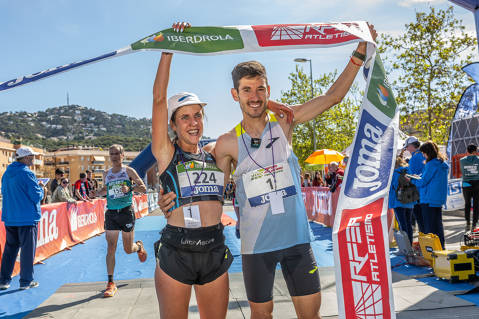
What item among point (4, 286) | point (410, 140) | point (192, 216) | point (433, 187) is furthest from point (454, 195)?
point (192, 216)

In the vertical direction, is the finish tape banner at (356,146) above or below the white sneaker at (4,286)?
above

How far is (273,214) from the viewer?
2625 mm

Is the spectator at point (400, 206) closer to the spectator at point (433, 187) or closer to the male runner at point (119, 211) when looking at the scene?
the spectator at point (433, 187)

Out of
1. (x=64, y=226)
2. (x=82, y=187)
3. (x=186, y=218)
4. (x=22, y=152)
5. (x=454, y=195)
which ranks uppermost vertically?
(x=22, y=152)

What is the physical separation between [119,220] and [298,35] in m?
4.36

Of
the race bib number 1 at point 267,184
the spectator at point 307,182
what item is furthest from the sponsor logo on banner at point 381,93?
the spectator at point 307,182

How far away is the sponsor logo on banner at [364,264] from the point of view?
2.34 meters

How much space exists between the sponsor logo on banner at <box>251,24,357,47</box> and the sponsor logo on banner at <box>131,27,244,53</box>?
0.56 feet

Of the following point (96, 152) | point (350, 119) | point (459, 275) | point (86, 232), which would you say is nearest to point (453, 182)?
point (459, 275)

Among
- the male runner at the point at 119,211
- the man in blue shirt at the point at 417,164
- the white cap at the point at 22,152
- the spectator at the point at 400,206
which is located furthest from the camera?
the man in blue shirt at the point at 417,164

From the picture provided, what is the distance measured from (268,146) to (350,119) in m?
31.0

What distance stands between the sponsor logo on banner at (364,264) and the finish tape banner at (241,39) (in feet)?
3.78

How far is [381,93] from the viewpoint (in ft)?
8.76

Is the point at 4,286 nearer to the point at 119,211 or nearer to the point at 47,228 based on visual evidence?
the point at 119,211
